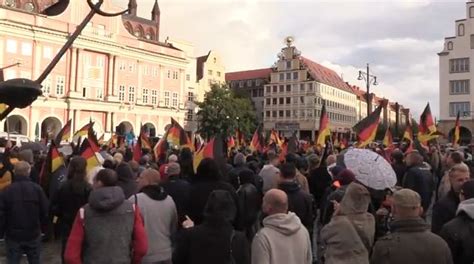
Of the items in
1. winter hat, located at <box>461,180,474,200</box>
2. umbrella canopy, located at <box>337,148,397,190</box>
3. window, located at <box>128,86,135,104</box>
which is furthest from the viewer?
window, located at <box>128,86,135,104</box>

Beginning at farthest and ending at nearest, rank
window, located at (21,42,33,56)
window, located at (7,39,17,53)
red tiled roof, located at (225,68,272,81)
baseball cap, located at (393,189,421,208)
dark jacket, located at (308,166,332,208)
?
red tiled roof, located at (225,68,272,81) < window, located at (21,42,33,56) < window, located at (7,39,17,53) < dark jacket, located at (308,166,332,208) < baseball cap, located at (393,189,421,208)

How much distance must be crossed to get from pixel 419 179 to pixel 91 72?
2193 inches

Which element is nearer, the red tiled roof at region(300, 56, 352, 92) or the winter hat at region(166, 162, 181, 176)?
the winter hat at region(166, 162, 181, 176)

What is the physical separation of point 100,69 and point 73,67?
3734 millimetres

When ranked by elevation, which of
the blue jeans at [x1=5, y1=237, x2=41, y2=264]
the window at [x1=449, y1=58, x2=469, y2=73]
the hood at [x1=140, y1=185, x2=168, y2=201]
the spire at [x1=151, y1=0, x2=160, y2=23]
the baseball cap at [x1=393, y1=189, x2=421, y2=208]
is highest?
the spire at [x1=151, y1=0, x2=160, y2=23]

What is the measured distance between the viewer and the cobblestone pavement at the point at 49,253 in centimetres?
874

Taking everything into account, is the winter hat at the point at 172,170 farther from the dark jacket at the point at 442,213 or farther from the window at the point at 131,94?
the window at the point at 131,94

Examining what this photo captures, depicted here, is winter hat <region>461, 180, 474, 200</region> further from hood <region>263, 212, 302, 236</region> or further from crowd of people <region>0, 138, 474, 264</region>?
hood <region>263, 212, 302, 236</region>

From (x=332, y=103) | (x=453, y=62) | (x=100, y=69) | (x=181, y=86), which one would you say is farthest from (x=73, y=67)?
(x=332, y=103)

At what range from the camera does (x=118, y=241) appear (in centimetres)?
461

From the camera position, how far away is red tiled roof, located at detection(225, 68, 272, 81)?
100 m

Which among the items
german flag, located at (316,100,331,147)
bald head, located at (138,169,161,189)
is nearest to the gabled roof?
german flag, located at (316,100,331,147)

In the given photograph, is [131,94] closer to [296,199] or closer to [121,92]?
[121,92]

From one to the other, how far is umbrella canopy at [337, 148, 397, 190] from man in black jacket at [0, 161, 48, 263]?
3821mm
